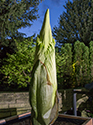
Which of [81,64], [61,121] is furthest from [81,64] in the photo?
[61,121]

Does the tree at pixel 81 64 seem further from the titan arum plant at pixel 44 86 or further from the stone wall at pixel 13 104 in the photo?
the titan arum plant at pixel 44 86

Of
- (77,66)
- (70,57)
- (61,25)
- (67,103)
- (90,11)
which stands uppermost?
(90,11)

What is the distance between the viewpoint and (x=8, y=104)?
4488 mm

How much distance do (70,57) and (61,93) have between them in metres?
3.05

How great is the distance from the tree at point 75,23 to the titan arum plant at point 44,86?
1068 cm

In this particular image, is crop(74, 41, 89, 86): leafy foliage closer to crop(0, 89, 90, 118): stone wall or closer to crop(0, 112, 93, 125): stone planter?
crop(0, 89, 90, 118): stone wall

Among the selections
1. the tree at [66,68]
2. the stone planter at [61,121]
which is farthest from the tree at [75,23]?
the stone planter at [61,121]

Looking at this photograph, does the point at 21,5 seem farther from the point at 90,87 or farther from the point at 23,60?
the point at 90,87

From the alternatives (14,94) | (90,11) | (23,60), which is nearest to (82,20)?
(90,11)

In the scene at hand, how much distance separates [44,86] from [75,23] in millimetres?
11512

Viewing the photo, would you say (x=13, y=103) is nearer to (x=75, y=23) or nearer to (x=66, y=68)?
(x=66, y=68)

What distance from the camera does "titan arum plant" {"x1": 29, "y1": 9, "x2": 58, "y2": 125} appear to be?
1.01 meters

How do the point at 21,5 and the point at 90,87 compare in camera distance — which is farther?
the point at 21,5

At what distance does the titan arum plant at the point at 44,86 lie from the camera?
1008 millimetres
